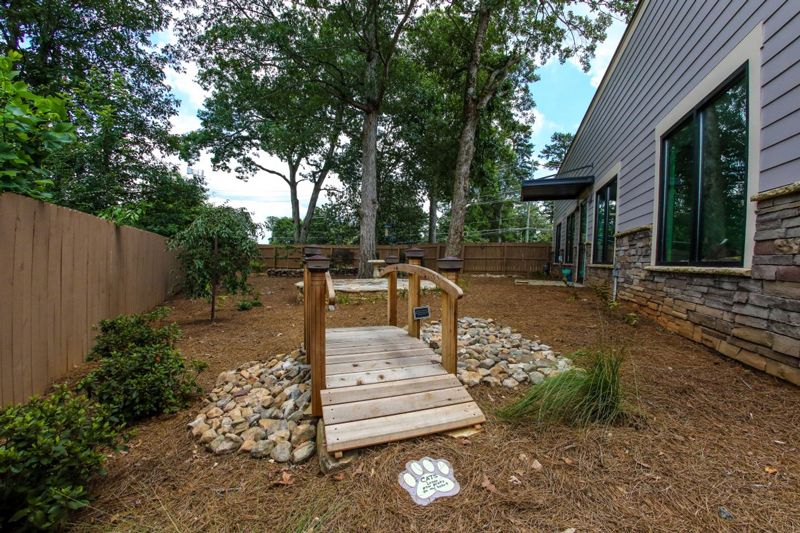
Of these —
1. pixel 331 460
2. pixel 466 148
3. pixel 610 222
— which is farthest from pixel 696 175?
pixel 466 148

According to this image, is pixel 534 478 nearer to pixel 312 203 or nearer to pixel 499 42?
pixel 499 42

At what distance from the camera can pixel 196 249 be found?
4.94 metres

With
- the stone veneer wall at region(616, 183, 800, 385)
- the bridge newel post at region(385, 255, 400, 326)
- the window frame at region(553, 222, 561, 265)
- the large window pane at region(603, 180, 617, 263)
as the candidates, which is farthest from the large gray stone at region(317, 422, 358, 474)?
the window frame at region(553, 222, 561, 265)

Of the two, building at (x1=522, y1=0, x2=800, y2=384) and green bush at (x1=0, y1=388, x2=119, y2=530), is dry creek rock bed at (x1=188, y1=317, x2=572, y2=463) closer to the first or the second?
green bush at (x1=0, y1=388, x2=119, y2=530)

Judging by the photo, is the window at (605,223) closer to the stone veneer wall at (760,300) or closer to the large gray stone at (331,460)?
the stone veneer wall at (760,300)

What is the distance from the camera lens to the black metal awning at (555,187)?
8.17 metres

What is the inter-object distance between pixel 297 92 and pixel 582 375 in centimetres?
1061

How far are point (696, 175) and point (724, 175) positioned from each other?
43 cm

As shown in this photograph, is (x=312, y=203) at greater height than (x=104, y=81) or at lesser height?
lesser

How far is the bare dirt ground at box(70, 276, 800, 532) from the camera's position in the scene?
142cm

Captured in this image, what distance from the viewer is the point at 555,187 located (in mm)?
8586

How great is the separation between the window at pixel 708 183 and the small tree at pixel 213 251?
570 cm

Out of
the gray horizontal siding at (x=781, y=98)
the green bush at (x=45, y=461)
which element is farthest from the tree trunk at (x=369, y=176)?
the green bush at (x=45, y=461)

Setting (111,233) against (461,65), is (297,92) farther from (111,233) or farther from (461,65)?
(111,233)
